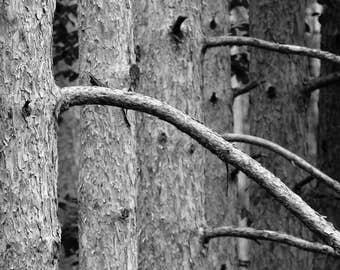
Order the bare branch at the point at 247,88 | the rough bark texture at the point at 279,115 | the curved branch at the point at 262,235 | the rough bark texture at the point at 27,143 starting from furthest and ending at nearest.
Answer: the rough bark texture at the point at 279,115, the bare branch at the point at 247,88, the curved branch at the point at 262,235, the rough bark texture at the point at 27,143

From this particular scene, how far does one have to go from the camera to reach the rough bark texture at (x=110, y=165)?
5188 mm

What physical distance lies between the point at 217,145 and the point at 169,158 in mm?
2410

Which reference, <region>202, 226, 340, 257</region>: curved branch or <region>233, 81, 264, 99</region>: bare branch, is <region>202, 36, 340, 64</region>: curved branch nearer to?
<region>202, 226, 340, 257</region>: curved branch

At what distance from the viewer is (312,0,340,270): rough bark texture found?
994cm

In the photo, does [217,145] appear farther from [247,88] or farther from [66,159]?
[66,159]

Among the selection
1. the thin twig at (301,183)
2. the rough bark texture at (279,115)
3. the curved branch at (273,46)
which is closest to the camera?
the curved branch at (273,46)

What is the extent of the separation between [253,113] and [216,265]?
1.54m

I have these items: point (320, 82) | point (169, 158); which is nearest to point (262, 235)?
point (169, 158)

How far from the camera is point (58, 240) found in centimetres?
374

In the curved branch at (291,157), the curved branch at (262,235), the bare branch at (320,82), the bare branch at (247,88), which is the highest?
the bare branch at (320,82)

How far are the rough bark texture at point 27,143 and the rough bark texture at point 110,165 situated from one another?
4.74ft

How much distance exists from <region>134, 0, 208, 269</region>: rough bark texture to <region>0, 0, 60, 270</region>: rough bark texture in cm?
251

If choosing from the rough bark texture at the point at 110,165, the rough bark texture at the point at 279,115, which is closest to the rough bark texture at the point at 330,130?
the rough bark texture at the point at 279,115

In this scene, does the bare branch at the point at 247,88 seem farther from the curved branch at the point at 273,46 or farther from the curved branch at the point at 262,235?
the curved branch at the point at 262,235
